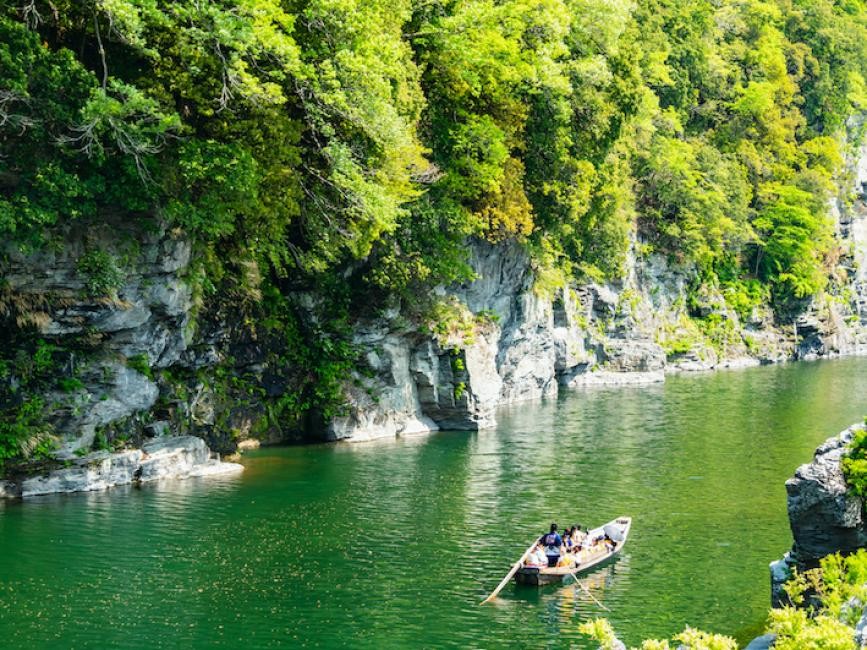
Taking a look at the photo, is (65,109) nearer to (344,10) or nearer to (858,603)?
(344,10)

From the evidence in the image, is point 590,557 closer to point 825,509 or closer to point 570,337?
point 825,509

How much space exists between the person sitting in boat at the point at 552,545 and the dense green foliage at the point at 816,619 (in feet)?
27.8

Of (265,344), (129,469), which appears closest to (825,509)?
(129,469)

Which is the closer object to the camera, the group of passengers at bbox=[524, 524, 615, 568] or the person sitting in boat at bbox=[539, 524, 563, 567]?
the group of passengers at bbox=[524, 524, 615, 568]

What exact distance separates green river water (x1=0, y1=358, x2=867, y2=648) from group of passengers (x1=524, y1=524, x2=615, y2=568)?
83cm

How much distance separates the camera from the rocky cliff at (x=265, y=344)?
34.4 meters

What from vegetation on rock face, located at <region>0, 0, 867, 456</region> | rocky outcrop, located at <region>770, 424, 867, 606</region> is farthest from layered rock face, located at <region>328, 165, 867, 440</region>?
rocky outcrop, located at <region>770, 424, 867, 606</region>

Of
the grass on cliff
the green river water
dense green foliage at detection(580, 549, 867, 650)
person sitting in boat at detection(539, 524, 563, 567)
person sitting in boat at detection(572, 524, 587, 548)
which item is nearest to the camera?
dense green foliage at detection(580, 549, 867, 650)

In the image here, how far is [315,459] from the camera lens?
139ft

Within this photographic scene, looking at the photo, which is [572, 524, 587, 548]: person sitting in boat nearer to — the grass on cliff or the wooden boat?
the wooden boat

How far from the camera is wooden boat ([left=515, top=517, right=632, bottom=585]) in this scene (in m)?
26.9

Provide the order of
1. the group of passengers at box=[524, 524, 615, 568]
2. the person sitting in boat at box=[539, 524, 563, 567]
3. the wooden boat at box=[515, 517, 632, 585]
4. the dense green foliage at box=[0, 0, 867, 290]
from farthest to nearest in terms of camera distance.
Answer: the dense green foliage at box=[0, 0, 867, 290], the person sitting in boat at box=[539, 524, 563, 567], the group of passengers at box=[524, 524, 615, 568], the wooden boat at box=[515, 517, 632, 585]

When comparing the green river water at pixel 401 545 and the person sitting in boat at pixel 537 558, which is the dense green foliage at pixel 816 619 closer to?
the green river water at pixel 401 545

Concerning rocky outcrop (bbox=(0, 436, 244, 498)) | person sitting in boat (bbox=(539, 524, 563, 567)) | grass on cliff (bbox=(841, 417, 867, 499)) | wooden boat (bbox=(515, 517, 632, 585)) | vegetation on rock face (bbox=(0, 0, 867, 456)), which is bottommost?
wooden boat (bbox=(515, 517, 632, 585))
